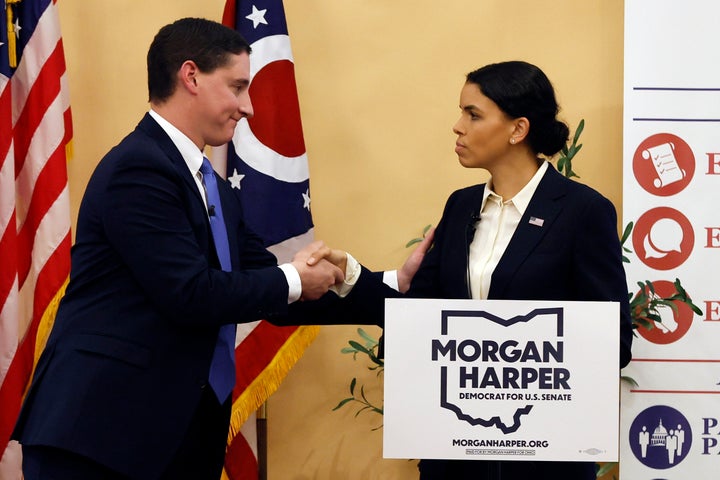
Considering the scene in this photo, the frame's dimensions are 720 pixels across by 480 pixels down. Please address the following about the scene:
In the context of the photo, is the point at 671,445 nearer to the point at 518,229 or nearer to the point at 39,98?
the point at 518,229

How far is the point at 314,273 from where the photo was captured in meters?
2.59

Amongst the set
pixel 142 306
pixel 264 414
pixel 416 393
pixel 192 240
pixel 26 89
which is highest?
pixel 26 89

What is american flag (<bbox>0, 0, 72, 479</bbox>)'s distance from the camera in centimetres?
366

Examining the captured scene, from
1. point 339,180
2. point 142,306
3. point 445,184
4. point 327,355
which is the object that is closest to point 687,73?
point 445,184

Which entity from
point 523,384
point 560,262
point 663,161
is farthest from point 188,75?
point 663,161

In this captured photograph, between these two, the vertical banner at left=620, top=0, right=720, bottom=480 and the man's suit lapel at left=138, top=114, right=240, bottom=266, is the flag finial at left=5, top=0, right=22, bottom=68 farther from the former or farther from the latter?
the vertical banner at left=620, top=0, right=720, bottom=480

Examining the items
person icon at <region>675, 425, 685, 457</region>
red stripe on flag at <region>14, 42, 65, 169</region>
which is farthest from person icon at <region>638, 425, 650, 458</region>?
red stripe on flag at <region>14, 42, 65, 169</region>

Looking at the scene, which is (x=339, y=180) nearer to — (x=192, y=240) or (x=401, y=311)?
(x=192, y=240)

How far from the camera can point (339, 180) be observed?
4.10 m

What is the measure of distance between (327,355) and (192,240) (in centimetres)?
188

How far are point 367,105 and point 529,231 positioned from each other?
1808 millimetres

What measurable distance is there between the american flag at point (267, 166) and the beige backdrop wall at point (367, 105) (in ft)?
1.08

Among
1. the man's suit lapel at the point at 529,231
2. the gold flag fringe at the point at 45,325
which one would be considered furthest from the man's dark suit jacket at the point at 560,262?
the gold flag fringe at the point at 45,325

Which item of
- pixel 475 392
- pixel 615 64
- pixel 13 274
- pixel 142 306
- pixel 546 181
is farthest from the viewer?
pixel 615 64
